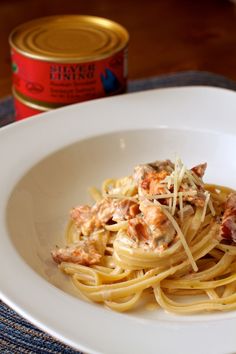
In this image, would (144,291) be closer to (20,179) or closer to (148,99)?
(20,179)

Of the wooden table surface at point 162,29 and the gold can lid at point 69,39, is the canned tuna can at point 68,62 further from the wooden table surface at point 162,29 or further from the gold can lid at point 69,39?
the wooden table surface at point 162,29

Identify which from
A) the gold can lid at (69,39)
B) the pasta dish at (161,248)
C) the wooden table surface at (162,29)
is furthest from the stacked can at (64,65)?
the wooden table surface at (162,29)

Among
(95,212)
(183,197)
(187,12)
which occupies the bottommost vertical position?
(187,12)

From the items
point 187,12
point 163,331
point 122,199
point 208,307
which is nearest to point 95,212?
point 122,199

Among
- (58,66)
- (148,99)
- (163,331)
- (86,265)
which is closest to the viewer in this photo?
(163,331)

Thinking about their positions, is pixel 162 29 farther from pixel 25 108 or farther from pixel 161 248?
pixel 161 248

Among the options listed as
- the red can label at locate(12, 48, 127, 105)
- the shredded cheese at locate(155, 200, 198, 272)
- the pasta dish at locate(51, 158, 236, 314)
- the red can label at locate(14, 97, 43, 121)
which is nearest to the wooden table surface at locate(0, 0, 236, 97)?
the red can label at locate(14, 97, 43, 121)

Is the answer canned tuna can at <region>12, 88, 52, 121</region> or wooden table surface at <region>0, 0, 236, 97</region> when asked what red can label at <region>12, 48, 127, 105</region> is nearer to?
canned tuna can at <region>12, 88, 52, 121</region>
